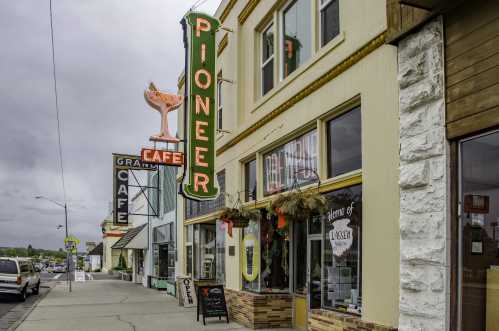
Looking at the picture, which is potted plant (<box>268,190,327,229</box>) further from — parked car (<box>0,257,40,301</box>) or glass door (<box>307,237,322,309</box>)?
parked car (<box>0,257,40,301</box>)

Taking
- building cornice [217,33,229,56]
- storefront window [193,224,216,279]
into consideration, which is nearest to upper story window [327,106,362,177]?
building cornice [217,33,229,56]

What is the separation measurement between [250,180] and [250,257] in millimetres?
1893

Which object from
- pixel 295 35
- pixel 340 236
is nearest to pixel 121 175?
pixel 295 35

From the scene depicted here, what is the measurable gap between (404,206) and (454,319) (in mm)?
1399

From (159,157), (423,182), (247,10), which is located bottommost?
(423,182)

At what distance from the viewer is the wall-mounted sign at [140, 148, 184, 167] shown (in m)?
17.9

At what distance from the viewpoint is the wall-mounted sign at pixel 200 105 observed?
1280 centimetres

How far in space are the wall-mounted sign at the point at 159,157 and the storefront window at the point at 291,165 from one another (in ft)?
21.5

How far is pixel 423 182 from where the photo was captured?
6027mm

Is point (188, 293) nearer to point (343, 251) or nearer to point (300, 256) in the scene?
point (300, 256)

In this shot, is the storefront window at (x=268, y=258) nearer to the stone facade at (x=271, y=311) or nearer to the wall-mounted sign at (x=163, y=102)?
the stone facade at (x=271, y=311)

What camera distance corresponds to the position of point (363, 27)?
8133 millimetres

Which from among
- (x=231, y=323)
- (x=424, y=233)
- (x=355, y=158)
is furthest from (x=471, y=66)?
(x=231, y=323)

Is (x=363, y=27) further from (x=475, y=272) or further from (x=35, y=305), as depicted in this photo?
(x=35, y=305)
